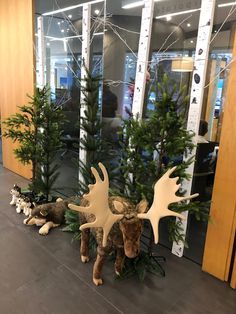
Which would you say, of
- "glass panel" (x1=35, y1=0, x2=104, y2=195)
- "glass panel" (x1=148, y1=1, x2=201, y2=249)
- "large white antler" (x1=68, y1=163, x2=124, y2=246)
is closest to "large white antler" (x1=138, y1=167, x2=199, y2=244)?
"large white antler" (x1=68, y1=163, x2=124, y2=246)

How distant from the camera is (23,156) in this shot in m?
3.04

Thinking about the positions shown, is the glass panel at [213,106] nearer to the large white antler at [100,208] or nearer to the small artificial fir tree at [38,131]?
the large white antler at [100,208]

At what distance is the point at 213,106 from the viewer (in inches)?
83.7

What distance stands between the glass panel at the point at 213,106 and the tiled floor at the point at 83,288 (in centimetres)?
35

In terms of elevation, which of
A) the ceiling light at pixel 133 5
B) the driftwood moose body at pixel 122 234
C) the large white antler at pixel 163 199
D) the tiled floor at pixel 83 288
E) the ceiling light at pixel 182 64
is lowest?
the tiled floor at pixel 83 288

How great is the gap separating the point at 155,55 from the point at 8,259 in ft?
7.57

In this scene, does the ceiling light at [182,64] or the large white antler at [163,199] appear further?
the ceiling light at [182,64]

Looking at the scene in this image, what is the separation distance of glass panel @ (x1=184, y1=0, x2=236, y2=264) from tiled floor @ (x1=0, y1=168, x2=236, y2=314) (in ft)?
1.15

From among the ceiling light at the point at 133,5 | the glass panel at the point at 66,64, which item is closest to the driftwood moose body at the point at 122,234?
the glass panel at the point at 66,64

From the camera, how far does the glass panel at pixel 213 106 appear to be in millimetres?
1946

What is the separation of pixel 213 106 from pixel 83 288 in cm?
180

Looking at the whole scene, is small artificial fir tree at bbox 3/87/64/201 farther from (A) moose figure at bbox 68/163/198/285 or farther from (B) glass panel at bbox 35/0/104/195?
(A) moose figure at bbox 68/163/198/285

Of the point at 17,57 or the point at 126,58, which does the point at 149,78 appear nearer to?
the point at 126,58

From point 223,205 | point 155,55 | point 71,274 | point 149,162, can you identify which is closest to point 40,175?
point 71,274
